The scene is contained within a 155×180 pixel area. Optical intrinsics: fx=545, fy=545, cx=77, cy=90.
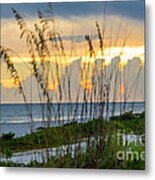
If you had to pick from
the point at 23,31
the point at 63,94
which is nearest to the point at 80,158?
the point at 63,94

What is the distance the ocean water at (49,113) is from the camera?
249cm

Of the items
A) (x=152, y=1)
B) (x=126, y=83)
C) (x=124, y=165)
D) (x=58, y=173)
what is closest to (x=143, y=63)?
(x=126, y=83)

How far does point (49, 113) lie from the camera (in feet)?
8.32

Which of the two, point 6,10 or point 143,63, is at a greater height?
point 6,10

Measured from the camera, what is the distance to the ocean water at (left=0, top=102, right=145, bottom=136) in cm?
249

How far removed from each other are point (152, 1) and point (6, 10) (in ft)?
2.24

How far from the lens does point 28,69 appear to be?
256cm

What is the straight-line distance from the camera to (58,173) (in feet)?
8.43

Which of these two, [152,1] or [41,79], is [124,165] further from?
[152,1]

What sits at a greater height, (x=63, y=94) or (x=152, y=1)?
(x=152, y=1)

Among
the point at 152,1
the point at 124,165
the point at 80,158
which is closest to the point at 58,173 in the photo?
the point at 80,158

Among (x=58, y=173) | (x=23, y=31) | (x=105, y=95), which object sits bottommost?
(x=58, y=173)

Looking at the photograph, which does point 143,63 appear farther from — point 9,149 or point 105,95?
point 9,149

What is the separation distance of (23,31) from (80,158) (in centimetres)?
65
